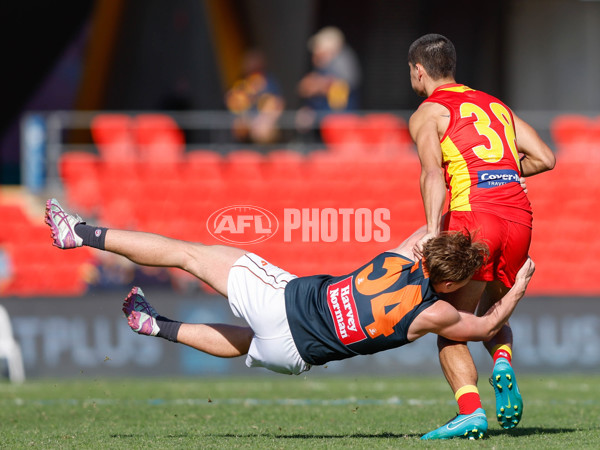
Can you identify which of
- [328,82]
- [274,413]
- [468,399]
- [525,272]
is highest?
[328,82]

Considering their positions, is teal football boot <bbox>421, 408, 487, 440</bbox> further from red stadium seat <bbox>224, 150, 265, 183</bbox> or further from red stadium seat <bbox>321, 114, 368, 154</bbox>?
red stadium seat <bbox>321, 114, 368, 154</bbox>

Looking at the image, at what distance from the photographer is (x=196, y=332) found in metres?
6.15

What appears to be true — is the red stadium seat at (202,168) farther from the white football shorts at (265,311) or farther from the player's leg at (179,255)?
the white football shorts at (265,311)

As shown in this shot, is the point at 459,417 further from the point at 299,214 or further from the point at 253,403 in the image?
the point at 299,214

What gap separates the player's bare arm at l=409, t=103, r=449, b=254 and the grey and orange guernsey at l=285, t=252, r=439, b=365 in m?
0.21

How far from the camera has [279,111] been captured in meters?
14.0

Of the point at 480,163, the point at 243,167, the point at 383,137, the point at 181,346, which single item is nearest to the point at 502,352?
the point at 480,163

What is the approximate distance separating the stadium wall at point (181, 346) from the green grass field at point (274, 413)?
0.30m

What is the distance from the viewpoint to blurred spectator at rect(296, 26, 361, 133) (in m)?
13.6

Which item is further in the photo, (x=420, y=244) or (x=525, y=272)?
(x=525, y=272)

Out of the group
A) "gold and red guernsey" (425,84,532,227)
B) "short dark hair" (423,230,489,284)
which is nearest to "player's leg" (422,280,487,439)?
"short dark hair" (423,230,489,284)

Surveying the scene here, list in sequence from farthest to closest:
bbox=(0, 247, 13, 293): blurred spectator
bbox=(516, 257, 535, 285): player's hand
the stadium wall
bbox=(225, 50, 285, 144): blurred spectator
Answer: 1. bbox=(225, 50, 285, 144): blurred spectator
2. bbox=(0, 247, 13, 293): blurred spectator
3. the stadium wall
4. bbox=(516, 257, 535, 285): player's hand

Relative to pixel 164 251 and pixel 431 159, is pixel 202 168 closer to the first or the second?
pixel 164 251

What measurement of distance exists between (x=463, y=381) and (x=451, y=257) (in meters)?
0.88
